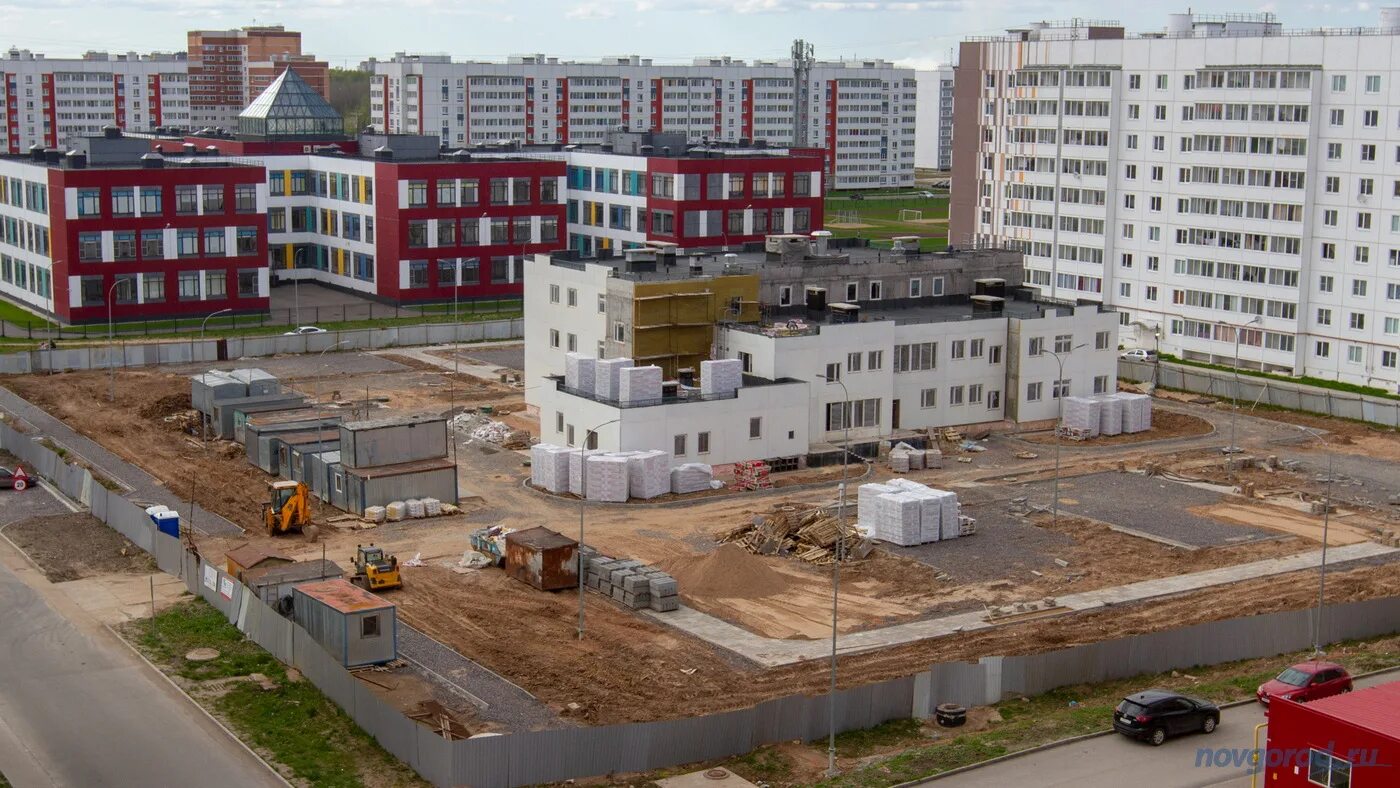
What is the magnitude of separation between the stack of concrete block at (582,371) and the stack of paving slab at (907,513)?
14.3 meters

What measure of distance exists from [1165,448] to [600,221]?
60.6m

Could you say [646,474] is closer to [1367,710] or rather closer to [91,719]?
[91,719]

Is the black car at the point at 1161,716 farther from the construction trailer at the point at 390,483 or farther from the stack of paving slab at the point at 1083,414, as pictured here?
the stack of paving slab at the point at 1083,414

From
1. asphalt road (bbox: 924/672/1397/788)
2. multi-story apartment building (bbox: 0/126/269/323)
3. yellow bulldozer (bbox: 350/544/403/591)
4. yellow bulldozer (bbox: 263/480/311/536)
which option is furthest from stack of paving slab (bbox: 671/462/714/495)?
multi-story apartment building (bbox: 0/126/269/323)

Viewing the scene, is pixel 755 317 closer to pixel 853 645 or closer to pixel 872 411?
pixel 872 411

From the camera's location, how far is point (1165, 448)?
7444cm

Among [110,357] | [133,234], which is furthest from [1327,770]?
[133,234]

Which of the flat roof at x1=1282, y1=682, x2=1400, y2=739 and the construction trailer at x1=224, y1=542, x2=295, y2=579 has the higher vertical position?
the flat roof at x1=1282, y1=682, x2=1400, y2=739

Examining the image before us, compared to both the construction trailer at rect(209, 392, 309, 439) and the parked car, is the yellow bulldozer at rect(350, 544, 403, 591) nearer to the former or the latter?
the parked car

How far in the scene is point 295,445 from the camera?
65.8 meters

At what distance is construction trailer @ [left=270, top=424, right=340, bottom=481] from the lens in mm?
65438

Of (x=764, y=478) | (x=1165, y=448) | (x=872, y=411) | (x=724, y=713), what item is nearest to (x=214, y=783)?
(x=724, y=713)

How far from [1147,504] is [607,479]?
2070cm

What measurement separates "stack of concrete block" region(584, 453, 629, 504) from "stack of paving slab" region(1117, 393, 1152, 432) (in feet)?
87.9
